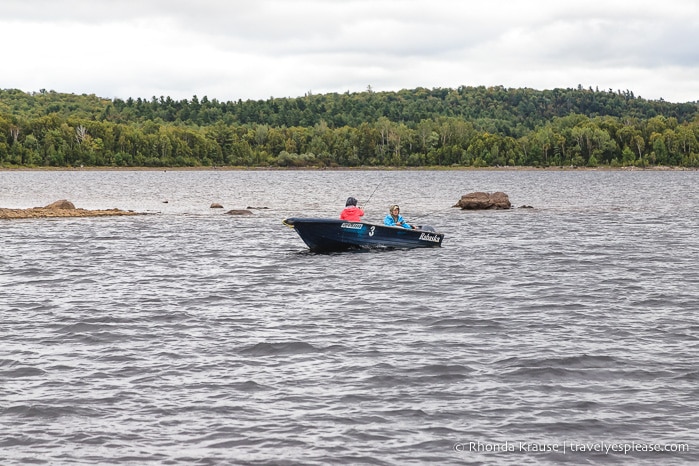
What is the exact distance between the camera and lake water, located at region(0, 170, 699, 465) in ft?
43.7

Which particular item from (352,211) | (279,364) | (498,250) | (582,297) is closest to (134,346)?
(279,364)

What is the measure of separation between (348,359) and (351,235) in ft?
64.3

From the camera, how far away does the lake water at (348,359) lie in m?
13.3

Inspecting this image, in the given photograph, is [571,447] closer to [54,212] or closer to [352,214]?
[352,214]

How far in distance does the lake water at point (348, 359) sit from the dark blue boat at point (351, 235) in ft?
2.73

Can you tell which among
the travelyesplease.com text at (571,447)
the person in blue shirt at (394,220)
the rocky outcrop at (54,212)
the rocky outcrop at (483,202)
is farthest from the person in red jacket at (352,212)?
the rocky outcrop at (483,202)

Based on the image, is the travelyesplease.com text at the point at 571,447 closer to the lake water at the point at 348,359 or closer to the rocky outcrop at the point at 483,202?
the lake water at the point at 348,359

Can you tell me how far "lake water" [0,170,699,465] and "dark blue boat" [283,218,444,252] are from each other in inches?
32.8

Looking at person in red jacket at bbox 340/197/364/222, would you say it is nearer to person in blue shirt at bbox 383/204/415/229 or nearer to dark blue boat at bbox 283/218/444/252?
dark blue boat at bbox 283/218/444/252

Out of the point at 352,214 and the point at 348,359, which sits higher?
the point at 352,214

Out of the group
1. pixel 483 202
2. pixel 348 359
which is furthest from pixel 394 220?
pixel 483 202

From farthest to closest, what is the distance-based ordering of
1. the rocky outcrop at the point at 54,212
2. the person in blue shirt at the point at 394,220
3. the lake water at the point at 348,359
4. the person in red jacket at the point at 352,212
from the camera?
the rocky outcrop at the point at 54,212 → the person in blue shirt at the point at 394,220 → the person in red jacket at the point at 352,212 → the lake water at the point at 348,359

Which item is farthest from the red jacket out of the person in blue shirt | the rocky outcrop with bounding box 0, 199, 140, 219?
the rocky outcrop with bounding box 0, 199, 140, 219

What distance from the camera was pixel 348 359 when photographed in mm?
18141
